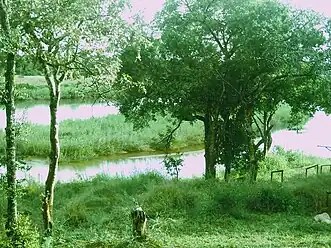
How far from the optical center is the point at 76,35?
25.3 feet

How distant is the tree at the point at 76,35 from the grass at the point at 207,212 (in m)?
1.86

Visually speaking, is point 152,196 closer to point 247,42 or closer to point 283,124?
point 247,42

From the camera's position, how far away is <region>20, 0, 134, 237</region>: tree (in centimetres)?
741

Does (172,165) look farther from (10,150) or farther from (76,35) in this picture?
(10,150)

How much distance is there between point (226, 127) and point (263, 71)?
2.16 meters

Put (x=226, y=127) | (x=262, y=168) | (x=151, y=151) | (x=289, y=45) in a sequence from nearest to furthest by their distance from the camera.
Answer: (x=289, y=45) < (x=226, y=127) < (x=262, y=168) < (x=151, y=151)

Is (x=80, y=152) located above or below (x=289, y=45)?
below

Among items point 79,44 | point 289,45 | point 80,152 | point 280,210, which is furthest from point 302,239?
point 80,152

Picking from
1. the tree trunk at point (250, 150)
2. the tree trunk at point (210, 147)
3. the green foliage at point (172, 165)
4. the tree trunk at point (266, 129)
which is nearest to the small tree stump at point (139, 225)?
the tree trunk at point (250, 150)

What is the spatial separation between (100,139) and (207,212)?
12661 millimetres

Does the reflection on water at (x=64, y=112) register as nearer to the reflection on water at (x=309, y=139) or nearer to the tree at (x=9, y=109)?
the reflection on water at (x=309, y=139)

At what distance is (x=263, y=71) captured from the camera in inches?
509

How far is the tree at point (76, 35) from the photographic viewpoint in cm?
741

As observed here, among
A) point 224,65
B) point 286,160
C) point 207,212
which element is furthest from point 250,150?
point 286,160
